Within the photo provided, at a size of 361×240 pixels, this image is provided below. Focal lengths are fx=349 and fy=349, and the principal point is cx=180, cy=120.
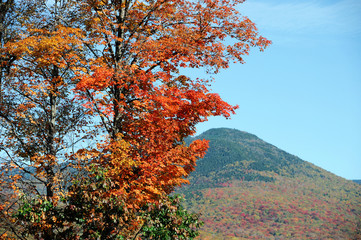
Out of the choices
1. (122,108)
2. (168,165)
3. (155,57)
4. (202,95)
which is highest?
(155,57)

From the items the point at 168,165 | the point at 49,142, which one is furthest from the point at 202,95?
the point at 49,142

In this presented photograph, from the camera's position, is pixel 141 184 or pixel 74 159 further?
pixel 74 159

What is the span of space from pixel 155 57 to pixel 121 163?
5.48 metres

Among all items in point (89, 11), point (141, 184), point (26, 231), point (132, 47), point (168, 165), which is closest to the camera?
point (26, 231)

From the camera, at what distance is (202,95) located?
54.8ft

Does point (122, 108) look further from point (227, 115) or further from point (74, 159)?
point (227, 115)

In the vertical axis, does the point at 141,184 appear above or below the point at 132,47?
below

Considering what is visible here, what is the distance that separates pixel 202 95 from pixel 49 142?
7.63 m

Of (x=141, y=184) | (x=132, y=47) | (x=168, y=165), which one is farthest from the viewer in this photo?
(x=132, y=47)

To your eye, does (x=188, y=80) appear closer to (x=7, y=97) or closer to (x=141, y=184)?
(x=141, y=184)

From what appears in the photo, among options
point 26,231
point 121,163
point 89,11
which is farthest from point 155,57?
point 26,231

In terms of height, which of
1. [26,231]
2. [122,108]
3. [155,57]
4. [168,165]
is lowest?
[26,231]

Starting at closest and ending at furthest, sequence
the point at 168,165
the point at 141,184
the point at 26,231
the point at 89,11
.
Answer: the point at 26,231 → the point at 141,184 → the point at 168,165 → the point at 89,11

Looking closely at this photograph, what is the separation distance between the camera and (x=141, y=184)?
1335cm
